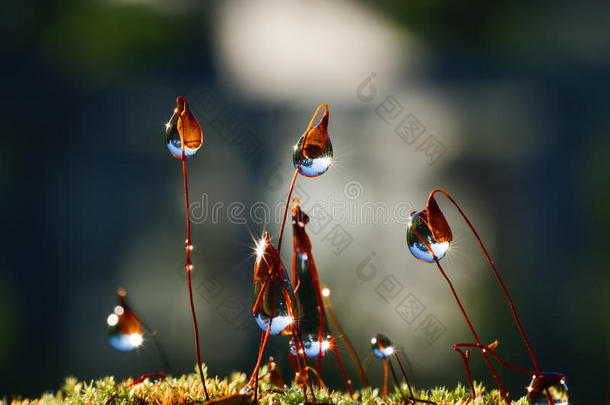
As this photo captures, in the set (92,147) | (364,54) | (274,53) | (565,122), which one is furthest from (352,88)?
(92,147)

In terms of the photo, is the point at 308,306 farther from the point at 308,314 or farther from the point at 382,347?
the point at 382,347

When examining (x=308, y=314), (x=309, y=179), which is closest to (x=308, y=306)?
(x=308, y=314)

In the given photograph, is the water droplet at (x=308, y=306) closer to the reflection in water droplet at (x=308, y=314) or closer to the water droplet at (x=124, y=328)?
the reflection in water droplet at (x=308, y=314)

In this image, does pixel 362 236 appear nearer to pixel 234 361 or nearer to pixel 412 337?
pixel 412 337

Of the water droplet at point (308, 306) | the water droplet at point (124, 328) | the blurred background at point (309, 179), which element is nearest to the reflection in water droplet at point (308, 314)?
the water droplet at point (308, 306)

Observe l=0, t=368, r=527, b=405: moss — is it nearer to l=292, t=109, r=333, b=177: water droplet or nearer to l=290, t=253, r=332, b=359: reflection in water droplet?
l=290, t=253, r=332, b=359: reflection in water droplet

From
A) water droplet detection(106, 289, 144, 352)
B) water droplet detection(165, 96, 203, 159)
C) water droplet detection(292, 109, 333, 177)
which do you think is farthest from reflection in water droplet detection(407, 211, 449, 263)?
water droplet detection(106, 289, 144, 352)
